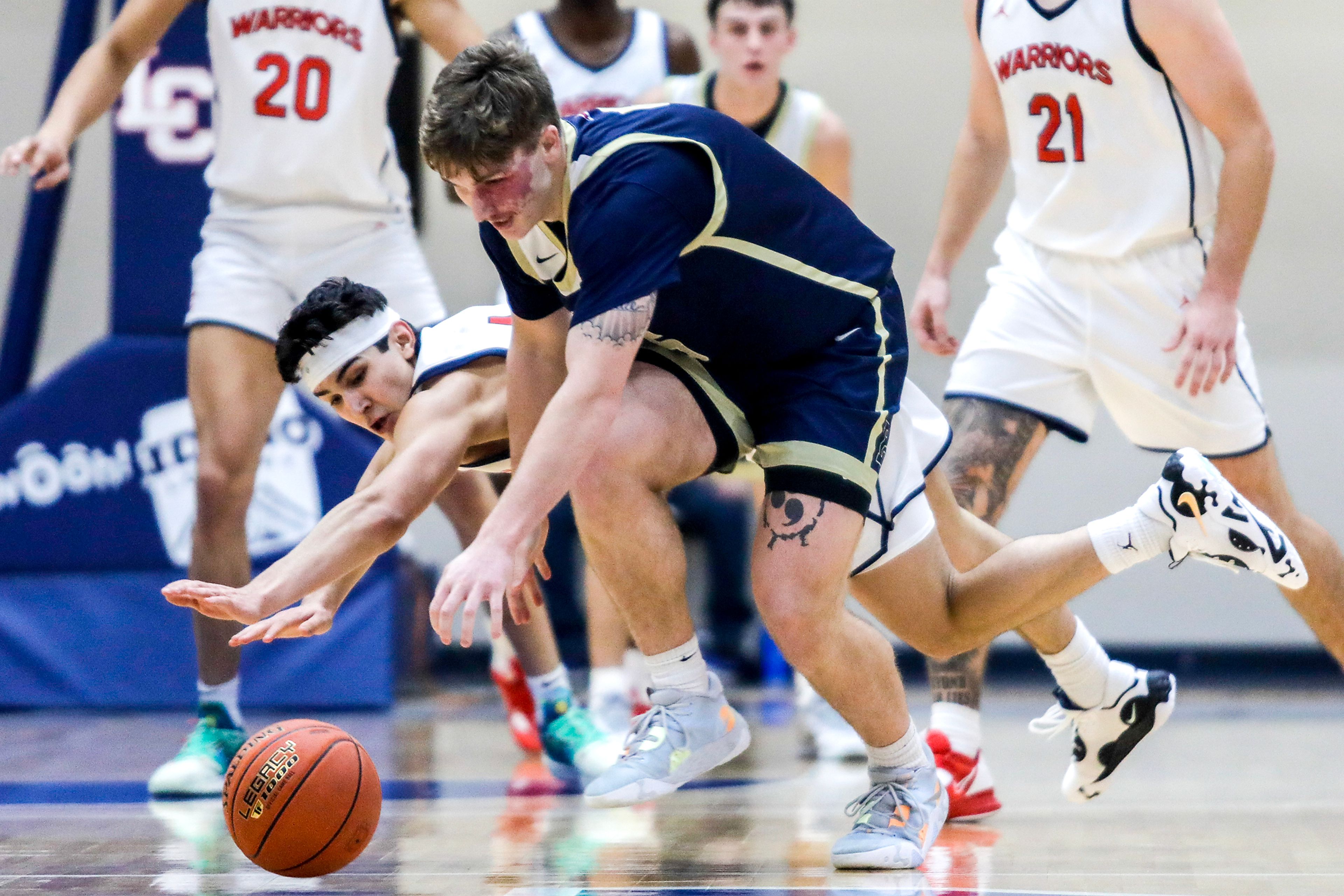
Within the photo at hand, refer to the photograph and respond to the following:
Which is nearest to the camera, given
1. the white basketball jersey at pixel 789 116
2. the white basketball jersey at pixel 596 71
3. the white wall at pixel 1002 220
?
the white basketball jersey at pixel 789 116

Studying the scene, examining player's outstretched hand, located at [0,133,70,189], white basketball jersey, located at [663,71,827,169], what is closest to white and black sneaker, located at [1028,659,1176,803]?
white basketball jersey, located at [663,71,827,169]

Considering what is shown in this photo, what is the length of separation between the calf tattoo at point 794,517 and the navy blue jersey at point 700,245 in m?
0.29

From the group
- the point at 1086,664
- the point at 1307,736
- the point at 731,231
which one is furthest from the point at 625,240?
the point at 1307,736

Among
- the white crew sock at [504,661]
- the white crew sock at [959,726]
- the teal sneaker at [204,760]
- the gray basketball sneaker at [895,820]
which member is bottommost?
the white crew sock at [504,661]

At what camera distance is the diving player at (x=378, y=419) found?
3.07 metres

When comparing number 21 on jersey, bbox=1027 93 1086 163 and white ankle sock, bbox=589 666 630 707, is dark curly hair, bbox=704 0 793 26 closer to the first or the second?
number 21 on jersey, bbox=1027 93 1086 163

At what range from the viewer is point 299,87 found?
441 centimetres

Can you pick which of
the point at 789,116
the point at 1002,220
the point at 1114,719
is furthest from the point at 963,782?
the point at 1002,220

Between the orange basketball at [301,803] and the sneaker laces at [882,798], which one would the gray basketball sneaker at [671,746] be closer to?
the sneaker laces at [882,798]

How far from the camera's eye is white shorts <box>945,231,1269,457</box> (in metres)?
3.65

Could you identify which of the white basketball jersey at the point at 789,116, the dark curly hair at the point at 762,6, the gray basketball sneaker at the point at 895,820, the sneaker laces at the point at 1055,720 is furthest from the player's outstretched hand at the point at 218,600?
the dark curly hair at the point at 762,6

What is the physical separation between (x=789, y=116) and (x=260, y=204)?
178 cm

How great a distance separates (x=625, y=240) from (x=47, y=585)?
4521 mm

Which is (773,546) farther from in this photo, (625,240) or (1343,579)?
(1343,579)
